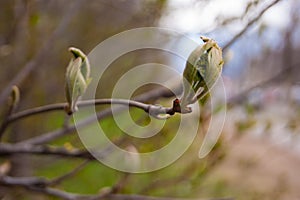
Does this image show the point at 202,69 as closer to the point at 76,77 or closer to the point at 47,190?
the point at 76,77

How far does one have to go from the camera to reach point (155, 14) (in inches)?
56.2

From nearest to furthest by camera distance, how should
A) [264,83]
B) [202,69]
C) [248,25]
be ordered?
1. [202,69]
2. [248,25]
3. [264,83]

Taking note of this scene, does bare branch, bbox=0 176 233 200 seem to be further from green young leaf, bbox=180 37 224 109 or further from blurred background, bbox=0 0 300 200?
green young leaf, bbox=180 37 224 109

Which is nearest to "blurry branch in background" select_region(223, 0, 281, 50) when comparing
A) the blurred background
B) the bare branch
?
the blurred background

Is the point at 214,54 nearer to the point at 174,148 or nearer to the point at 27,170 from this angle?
the point at 174,148

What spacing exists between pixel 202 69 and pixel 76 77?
0.65 feet

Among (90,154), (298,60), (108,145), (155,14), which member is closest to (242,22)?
(155,14)

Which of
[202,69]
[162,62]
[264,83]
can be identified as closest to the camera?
[202,69]

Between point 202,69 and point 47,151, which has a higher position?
point 47,151

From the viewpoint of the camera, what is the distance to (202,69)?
63cm

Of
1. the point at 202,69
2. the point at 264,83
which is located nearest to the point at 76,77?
the point at 202,69

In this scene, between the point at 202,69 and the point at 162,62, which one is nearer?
the point at 202,69

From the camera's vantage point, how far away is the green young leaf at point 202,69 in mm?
621

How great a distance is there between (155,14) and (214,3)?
36cm
